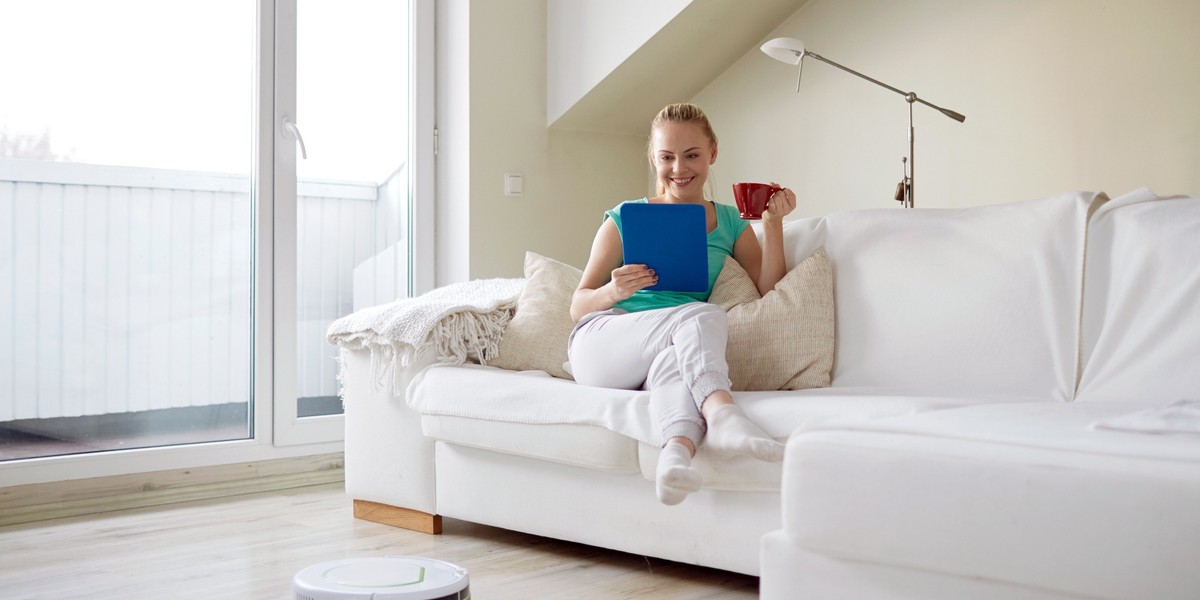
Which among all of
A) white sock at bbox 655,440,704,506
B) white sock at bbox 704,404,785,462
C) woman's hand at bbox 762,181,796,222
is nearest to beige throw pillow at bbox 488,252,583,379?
woman's hand at bbox 762,181,796,222

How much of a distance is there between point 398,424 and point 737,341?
0.89 meters

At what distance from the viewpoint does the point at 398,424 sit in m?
2.58

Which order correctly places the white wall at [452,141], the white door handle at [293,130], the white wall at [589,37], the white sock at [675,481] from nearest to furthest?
1. the white sock at [675,481]
2. the white door handle at [293,130]
3. the white wall at [589,37]
4. the white wall at [452,141]

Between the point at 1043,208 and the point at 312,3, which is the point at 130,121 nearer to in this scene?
the point at 312,3

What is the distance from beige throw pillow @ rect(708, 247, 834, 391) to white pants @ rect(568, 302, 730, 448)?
157 millimetres

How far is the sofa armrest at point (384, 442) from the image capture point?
8.36 ft

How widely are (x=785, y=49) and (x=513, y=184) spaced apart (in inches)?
46.4

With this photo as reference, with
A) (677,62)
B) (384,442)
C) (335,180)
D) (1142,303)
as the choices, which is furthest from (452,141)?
(1142,303)

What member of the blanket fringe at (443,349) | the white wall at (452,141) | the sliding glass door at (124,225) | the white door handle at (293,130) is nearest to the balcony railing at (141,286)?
the sliding glass door at (124,225)

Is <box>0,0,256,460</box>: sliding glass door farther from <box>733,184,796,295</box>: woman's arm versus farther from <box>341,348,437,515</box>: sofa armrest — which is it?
<box>733,184,796,295</box>: woman's arm

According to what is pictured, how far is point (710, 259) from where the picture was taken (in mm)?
2467

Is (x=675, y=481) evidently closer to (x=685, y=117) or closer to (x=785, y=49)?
(x=685, y=117)

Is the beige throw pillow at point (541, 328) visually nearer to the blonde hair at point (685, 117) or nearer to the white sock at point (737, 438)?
the blonde hair at point (685, 117)

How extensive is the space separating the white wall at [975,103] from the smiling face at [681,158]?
126 centimetres
